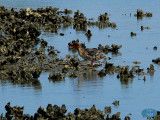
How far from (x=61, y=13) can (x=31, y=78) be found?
19547 mm

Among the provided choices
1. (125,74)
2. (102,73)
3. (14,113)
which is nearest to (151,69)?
(125,74)

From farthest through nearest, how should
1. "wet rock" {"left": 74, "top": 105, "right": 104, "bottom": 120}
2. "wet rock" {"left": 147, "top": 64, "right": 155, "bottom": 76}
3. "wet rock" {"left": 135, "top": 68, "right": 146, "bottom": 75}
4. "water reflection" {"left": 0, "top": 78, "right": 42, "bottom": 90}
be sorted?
"wet rock" {"left": 147, "top": 64, "right": 155, "bottom": 76} < "wet rock" {"left": 135, "top": 68, "right": 146, "bottom": 75} < "water reflection" {"left": 0, "top": 78, "right": 42, "bottom": 90} < "wet rock" {"left": 74, "top": 105, "right": 104, "bottom": 120}

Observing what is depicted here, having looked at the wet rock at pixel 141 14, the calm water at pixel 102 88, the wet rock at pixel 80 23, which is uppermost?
the wet rock at pixel 141 14

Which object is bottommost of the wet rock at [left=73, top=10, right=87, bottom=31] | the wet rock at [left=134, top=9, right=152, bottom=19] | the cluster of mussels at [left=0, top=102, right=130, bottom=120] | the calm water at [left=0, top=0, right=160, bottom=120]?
the cluster of mussels at [left=0, top=102, right=130, bottom=120]

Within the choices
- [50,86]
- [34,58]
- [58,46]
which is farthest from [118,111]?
[58,46]

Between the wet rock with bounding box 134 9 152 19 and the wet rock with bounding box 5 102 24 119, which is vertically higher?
the wet rock with bounding box 134 9 152 19

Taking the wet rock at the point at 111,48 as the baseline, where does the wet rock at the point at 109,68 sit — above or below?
below

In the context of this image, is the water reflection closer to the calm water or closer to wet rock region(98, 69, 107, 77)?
the calm water

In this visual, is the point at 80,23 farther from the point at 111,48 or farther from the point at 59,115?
the point at 59,115

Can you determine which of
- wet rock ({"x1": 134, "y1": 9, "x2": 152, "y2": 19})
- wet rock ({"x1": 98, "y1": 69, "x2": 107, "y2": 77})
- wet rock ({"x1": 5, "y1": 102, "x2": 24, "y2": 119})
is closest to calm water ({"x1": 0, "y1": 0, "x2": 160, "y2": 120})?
wet rock ({"x1": 98, "y1": 69, "x2": 107, "y2": 77})

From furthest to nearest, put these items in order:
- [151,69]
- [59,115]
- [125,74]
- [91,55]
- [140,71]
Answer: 1. [91,55]
2. [151,69]
3. [140,71]
4. [125,74]
5. [59,115]

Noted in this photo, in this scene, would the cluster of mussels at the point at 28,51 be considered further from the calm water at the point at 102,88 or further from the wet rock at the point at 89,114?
the wet rock at the point at 89,114

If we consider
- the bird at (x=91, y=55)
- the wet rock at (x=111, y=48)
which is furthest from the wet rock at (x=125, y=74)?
the wet rock at (x=111, y=48)

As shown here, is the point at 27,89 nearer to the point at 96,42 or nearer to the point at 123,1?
the point at 96,42
